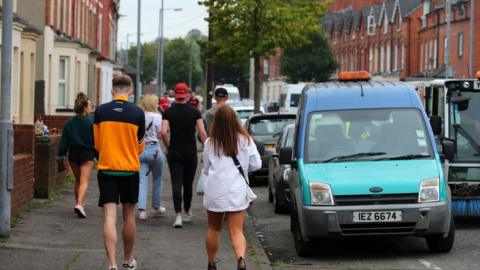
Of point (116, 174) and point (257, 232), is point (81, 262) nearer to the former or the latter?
point (116, 174)

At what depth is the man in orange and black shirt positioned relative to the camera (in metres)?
9.70

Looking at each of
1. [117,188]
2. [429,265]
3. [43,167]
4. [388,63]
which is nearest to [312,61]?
[388,63]

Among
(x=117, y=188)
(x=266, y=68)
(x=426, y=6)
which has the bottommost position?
(x=117, y=188)

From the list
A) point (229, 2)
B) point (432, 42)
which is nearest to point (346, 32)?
point (432, 42)

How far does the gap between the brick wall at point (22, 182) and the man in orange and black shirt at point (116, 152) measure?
3877 millimetres

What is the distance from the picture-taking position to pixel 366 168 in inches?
460

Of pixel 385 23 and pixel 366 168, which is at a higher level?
pixel 385 23

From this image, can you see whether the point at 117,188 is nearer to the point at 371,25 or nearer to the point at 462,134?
the point at 462,134

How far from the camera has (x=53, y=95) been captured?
32.8 meters

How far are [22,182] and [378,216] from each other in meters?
5.40

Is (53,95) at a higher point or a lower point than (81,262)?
higher

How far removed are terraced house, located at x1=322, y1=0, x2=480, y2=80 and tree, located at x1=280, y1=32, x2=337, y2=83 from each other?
13.5 feet

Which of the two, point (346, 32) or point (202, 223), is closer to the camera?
point (202, 223)

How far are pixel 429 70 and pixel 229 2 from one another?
143 feet
